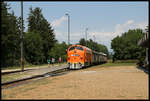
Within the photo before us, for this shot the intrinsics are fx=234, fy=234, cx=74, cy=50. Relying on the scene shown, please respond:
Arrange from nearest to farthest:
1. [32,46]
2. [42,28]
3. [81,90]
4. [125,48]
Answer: [81,90] → [32,46] → [125,48] → [42,28]

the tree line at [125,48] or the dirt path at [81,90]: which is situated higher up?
the tree line at [125,48]

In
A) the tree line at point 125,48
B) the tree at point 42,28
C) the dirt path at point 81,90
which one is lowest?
the dirt path at point 81,90

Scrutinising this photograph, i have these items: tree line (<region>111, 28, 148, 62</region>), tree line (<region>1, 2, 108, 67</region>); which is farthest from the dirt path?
tree line (<region>111, 28, 148, 62</region>)

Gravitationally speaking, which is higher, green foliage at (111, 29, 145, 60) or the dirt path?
green foliage at (111, 29, 145, 60)

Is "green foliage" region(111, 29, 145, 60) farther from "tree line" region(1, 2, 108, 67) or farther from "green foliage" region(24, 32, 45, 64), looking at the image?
"green foliage" region(24, 32, 45, 64)

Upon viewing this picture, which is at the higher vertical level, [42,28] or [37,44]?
[42,28]

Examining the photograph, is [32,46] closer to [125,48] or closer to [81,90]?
[125,48]

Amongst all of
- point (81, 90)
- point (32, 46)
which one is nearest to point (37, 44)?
point (32, 46)

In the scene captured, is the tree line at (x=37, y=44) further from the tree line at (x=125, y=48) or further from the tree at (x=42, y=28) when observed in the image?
the tree line at (x=125, y=48)

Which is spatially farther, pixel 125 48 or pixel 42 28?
pixel 42 28

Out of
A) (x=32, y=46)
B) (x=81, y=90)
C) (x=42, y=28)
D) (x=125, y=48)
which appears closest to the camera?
(x=81, y=90)

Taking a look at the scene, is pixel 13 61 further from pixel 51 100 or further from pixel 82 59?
pixel 51 100

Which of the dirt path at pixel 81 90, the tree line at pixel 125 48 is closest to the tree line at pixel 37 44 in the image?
the tree line at pixel 125 48

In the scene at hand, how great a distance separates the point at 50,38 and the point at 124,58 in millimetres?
27283
